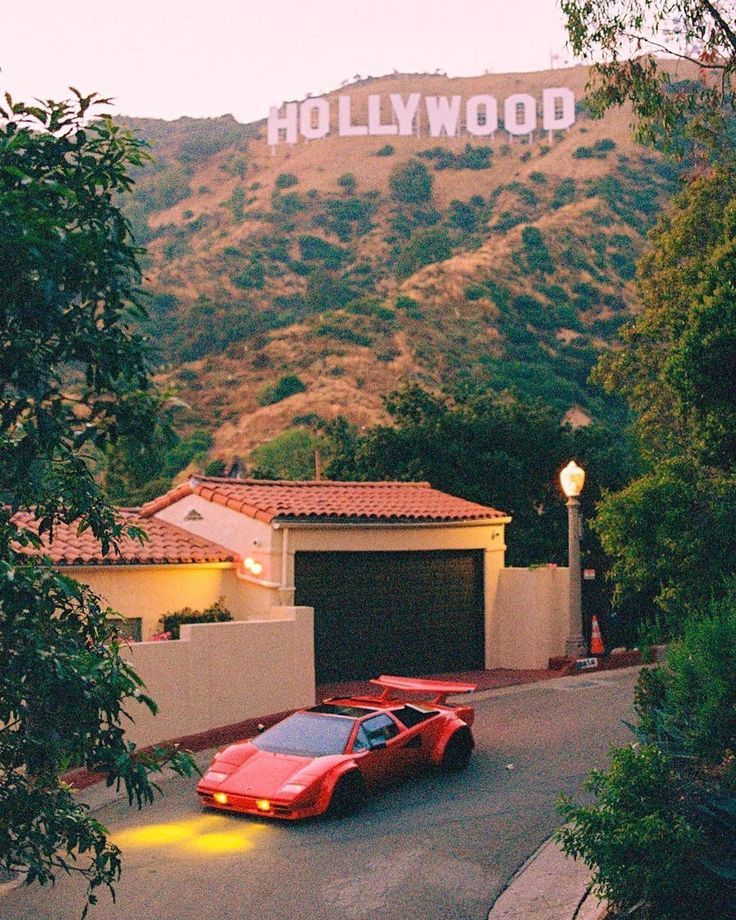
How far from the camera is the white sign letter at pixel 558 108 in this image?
129125 mm

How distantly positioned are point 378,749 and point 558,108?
137485 millimetres

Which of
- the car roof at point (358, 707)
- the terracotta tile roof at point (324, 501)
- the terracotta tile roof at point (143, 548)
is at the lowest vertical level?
the car roof at point (358, 707)

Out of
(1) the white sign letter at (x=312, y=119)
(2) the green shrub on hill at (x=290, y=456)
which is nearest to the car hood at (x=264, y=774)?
(2) the green shrub on hill at (x=290, y=456)

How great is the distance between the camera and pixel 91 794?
1473 centimetres

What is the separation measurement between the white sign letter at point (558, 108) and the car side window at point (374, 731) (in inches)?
4729

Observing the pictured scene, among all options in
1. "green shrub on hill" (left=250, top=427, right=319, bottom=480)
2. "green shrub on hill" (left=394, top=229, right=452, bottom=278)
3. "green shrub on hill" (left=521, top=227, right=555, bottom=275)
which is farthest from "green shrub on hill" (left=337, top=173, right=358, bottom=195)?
"green shrub on hill" (left=250, top=427, right=319, bottom=480)

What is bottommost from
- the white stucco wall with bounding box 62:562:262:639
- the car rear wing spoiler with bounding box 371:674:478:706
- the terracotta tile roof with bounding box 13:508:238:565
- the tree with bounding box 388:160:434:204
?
the car rear wing spoiler with bounding box 371:674:478:706

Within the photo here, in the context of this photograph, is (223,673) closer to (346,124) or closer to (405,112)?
(405,112)

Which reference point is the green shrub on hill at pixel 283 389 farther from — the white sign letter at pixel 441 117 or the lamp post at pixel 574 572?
the white sign letter at pixel 441 117

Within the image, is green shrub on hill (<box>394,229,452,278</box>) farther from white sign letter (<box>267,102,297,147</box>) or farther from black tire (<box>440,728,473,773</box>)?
black tire (<box>440,728,473,773</box>)

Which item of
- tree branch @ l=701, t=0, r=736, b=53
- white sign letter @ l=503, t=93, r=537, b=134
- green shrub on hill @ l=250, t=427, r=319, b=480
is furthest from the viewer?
white sign letter @ l=503, t=93, r=537, b=134

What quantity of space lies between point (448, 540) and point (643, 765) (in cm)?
1597

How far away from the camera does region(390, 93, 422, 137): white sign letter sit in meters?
142

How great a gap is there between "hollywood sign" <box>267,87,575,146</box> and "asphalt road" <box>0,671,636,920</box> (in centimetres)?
12301
